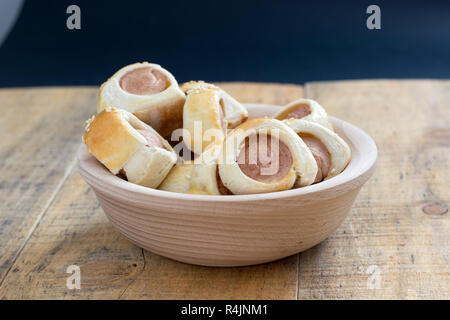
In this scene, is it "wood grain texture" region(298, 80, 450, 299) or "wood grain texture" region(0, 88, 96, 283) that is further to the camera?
"wood grain texture" region(0, 88, 96, 283)

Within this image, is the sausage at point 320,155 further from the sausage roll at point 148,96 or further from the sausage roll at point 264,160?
the sausage roll at point 148,96

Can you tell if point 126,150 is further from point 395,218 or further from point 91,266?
point 395,218

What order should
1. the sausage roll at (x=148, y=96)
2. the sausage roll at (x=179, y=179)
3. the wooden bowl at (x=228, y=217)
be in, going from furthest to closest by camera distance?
the sausage roll at (x=148, y=96) → the sausage roll at (x=179, y=179) → the wooden bowl at (x=228, y=217)

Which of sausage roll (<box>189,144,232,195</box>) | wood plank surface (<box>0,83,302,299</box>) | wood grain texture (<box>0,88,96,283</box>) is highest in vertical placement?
sausage roll (<box>189,144,232,195</box>)

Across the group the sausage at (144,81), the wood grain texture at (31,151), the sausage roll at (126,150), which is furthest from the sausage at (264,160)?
the wood grain texture at (31,151)

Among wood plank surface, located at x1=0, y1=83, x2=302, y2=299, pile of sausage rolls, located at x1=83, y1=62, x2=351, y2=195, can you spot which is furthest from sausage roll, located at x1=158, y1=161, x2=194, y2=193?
wood plank surface, located at x1=0, y1=83, x2=302, y2=299

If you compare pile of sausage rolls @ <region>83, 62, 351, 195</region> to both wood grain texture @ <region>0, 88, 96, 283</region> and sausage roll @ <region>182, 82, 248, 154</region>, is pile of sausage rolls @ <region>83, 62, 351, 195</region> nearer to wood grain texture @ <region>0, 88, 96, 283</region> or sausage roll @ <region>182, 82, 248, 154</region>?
sausage roll @ <region>182, 82, 248, 154</region>

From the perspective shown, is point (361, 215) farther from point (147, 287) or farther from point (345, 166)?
point (147, 287)
